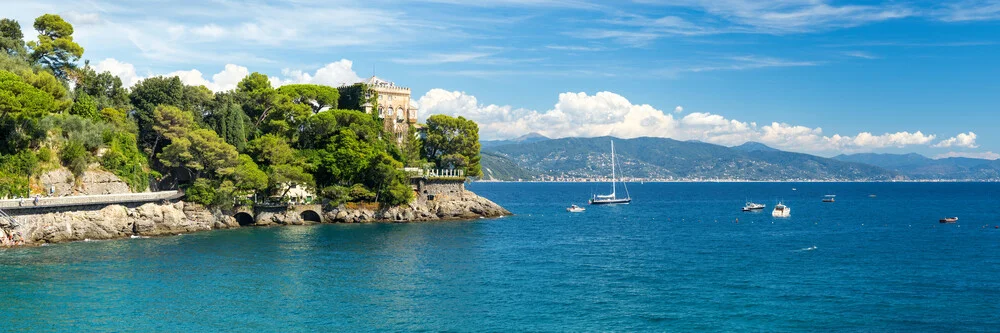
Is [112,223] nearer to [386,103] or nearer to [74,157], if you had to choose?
[74,157]

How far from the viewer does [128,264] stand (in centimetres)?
4719

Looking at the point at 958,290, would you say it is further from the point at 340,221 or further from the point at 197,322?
the point at 340,221

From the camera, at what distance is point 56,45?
261 feet

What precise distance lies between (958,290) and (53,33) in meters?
84.7

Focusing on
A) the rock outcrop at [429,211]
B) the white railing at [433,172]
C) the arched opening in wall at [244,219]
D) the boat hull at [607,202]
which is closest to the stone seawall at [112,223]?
the arched opening in wall at [244,219]

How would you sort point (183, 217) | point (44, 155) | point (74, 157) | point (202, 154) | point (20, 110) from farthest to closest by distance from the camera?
point (202, 154), point (183, 217), point (74, 157), point (44, 155), point (20, 110)

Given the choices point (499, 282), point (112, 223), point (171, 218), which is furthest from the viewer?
point (171, 218)

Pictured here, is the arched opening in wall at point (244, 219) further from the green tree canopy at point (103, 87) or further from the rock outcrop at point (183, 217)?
the green tree canopy at point (103, 87)

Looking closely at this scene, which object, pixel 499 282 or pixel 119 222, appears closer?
pixel 499 282

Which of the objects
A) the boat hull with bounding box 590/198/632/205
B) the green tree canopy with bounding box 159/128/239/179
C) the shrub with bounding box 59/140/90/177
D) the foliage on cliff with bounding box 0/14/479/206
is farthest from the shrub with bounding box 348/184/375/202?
the boat hull with bounding box 590/198/632/205

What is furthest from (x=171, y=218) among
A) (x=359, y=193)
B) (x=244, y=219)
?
(x=359, y=193)

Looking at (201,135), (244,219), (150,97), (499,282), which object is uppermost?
(150,97)

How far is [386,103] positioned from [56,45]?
36429mm

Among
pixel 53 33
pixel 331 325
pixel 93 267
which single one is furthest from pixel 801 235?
pixel 53 33
